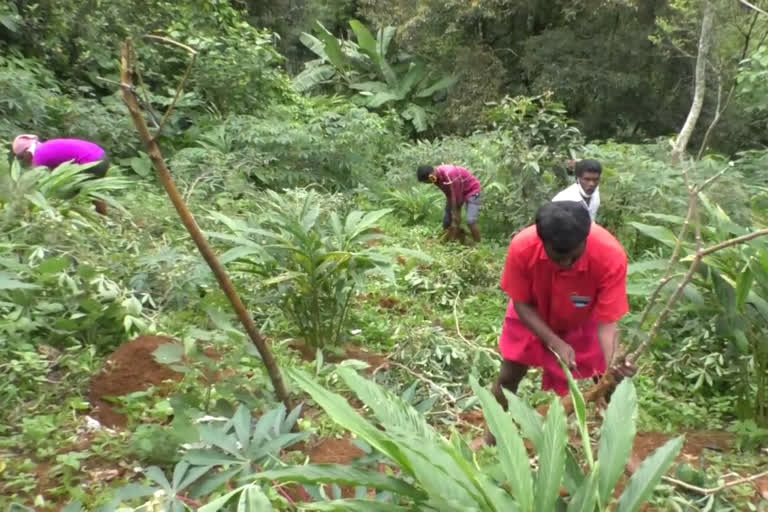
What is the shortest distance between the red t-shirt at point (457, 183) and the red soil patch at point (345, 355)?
3.28 m

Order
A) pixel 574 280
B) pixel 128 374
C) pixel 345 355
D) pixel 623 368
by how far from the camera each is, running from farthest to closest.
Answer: pixel 345 355
pixel 128 374
pixel 574 280
pixel 623 368

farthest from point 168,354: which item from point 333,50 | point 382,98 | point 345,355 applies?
point 333,50

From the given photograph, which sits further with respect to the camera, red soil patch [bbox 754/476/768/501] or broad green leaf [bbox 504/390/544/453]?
red soil patch [bbox 754/476/768/501]

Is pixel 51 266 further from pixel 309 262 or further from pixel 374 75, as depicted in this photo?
pixel 374 75

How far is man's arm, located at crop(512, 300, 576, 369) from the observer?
303 centimetres

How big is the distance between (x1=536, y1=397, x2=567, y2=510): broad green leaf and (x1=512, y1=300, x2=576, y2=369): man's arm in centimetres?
106

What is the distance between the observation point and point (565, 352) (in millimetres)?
3027

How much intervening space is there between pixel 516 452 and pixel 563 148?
613 cm

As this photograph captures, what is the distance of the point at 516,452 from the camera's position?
6.18 feet

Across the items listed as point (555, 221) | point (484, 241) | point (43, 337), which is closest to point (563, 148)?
point (484, 241)

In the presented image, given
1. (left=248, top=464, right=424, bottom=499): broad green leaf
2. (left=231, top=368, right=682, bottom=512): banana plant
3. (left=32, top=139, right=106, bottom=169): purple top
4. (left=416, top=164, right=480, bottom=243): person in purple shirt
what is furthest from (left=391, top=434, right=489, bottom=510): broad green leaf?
(left=416, top=164, right=480, bottom=243): person in purple shirt

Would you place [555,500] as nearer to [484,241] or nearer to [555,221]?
[555,221]

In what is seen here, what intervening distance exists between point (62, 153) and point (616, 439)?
5498mm

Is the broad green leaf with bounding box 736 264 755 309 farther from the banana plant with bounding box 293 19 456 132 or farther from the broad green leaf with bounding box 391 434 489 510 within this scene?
the banana plant with bounding box 293 19 456 132
